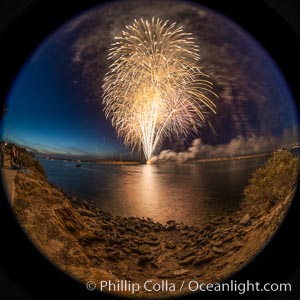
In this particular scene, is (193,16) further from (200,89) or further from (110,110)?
(110,110)

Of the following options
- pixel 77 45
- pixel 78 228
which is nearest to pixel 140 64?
pixel 77 45

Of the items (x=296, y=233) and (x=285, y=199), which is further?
(x=296, y=233)

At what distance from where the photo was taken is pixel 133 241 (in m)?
2.30

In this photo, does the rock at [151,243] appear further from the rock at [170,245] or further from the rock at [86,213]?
the rock at [86,213]

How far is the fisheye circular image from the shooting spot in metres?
2.25

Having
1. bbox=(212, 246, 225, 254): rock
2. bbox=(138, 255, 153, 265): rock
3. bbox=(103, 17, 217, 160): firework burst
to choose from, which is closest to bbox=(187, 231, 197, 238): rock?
bbox=(212, 246, 225, 254): rock

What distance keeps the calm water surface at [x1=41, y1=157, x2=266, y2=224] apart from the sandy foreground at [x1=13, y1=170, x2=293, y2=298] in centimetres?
10

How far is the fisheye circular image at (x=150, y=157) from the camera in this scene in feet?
7.38

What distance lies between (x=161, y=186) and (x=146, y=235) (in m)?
0.52

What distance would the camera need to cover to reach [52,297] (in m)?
2.60

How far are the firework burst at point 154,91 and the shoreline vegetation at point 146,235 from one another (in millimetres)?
805

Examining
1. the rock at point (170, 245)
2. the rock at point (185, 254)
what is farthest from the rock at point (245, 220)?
the rock at point (170, 245)

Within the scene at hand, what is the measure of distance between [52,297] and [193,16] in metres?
3.37

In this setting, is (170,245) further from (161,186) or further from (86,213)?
(86,213)
